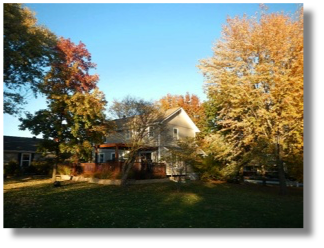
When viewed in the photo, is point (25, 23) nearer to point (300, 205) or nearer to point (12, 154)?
point (300, 205)

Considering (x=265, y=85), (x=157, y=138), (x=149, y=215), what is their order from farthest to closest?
(x=157, y=138)
(x=265, y=85)
(x=149, y=215)

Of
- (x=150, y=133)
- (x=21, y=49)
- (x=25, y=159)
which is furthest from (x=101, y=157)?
(x=21, y=49)

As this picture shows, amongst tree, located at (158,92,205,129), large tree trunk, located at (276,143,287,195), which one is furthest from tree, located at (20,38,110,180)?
tree, located at (158,92,205,129)

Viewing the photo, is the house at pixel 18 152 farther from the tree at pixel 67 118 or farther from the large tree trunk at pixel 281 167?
the large tree trunk at pixel 281 167

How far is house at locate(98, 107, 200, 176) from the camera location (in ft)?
62.2

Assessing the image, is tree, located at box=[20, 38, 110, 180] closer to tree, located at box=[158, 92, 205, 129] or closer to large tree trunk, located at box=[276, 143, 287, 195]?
large tree trunk, located at box=[276, 143, 287, 195]

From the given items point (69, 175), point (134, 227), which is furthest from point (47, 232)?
point (69, 175)

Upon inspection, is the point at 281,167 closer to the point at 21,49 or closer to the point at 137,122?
the point at 137,122

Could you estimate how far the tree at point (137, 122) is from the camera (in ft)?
55.7

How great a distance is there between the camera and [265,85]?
1169 cm

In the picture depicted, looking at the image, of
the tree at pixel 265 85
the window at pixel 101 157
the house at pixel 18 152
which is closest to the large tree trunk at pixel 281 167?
the tree at pixel 265 85

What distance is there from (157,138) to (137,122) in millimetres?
3287

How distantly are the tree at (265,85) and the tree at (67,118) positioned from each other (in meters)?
9.09

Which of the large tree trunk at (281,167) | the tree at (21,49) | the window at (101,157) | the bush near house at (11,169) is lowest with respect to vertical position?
the bush near house at (11,169)
